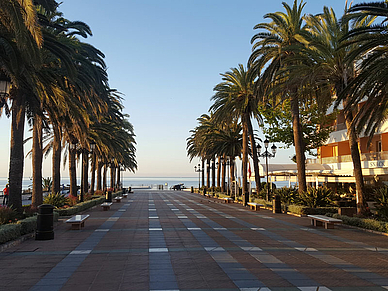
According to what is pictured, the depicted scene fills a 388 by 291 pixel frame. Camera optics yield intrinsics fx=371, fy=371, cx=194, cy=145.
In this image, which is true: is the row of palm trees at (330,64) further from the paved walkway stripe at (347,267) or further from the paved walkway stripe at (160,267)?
the paved walkway stripe at (160,267)

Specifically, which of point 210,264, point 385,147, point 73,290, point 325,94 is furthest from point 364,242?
point 385,147

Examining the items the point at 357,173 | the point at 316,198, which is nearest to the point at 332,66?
the point at 357,173

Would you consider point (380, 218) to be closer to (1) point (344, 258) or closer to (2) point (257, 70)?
(1) point (344, 258)

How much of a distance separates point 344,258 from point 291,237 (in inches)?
141

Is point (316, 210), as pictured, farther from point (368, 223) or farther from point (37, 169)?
point (37, 169)

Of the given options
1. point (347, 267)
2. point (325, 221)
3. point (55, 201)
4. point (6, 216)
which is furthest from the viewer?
point (55, 201)

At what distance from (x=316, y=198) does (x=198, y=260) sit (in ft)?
46.8

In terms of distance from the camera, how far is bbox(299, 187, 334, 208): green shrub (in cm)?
2150

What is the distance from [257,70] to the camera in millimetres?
26609

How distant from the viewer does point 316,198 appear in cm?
2164

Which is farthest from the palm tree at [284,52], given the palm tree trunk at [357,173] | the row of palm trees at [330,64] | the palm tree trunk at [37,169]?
the palm tree trunk at [37,169]

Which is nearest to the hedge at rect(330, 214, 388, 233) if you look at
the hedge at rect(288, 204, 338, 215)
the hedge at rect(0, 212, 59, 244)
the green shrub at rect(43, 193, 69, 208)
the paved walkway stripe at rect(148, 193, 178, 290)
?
the hedge at rect(288, 204, 338, 215)

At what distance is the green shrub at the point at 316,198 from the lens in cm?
2150

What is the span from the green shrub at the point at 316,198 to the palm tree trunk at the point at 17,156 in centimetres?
1533
